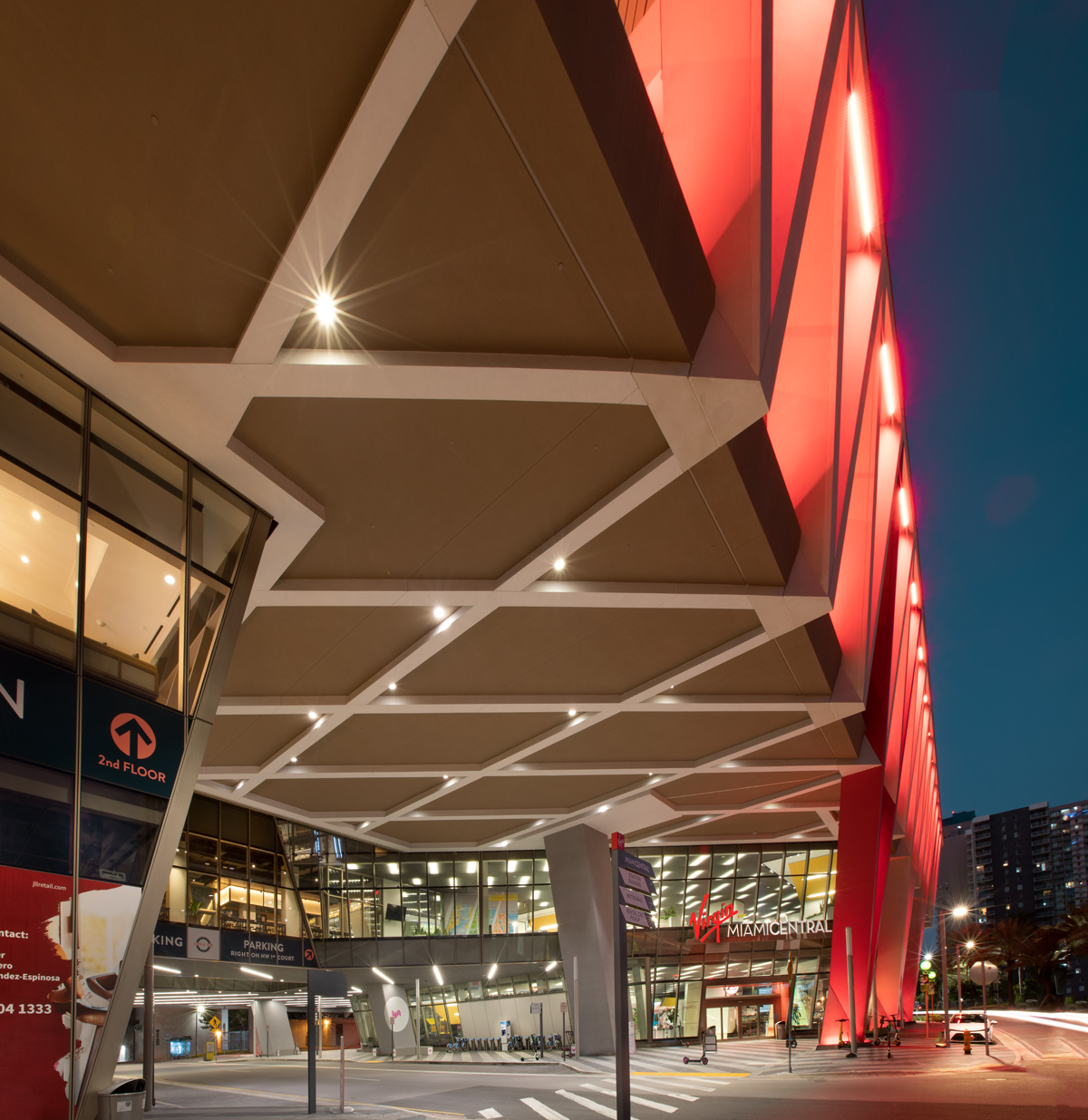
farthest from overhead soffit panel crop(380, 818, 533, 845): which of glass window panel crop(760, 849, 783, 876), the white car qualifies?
the white car

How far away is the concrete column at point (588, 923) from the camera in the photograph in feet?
134

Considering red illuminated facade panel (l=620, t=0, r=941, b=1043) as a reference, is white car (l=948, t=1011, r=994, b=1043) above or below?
below

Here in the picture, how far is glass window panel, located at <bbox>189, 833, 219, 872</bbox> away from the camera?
38.6 meters

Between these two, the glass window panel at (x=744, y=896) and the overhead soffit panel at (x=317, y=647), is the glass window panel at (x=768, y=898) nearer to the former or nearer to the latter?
the glass window panel at (x=744, y=896)

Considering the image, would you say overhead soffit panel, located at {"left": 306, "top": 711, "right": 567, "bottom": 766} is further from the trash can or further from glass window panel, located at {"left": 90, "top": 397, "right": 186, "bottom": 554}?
the trash can

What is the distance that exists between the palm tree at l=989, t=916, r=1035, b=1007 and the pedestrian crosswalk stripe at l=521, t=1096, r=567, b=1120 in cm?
9153

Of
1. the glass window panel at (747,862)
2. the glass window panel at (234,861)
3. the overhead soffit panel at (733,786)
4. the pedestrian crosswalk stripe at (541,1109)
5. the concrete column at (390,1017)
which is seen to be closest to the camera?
the pedestrian crosswalk stripe at (541,1109)

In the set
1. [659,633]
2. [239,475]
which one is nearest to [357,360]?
[239,475]

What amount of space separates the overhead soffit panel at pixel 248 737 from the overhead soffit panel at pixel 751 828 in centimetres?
2367

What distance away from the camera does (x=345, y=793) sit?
33250mm

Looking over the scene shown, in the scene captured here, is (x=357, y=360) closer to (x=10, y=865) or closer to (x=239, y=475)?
(x=239, y=475)

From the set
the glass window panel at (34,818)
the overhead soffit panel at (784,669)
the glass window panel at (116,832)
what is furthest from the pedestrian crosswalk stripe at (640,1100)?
the glass window panel at (34,818)

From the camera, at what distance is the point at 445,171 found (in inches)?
327

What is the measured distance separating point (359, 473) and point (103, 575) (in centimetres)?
379
